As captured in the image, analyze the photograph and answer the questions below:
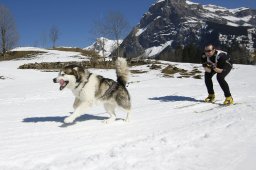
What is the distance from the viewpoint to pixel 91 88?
24.4 ft

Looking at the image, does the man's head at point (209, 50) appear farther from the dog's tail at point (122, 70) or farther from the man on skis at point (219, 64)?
the dog's tail at point (122, 70)

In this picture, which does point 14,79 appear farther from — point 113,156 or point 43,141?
point 113,156

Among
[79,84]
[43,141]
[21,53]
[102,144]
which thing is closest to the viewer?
[102,144]

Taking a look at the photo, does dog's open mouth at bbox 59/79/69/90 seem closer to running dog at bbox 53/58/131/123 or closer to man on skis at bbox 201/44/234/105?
running dog at bbox 53/58/131/123

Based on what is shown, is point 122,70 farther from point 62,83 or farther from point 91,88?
point 62,83

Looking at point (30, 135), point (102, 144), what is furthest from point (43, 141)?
point (102, 144)

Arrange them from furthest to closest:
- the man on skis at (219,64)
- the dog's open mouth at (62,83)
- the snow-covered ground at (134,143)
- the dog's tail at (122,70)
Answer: the man on skis at (219,64) → the dog's tail at (122,70) → the dog's open mouth at (62,83) → the snow-covered ground at (134,143)

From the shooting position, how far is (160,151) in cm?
473

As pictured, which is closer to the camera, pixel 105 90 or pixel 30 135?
pixel 30 135

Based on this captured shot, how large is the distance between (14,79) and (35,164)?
75.4 feet

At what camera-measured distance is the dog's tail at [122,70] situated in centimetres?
786

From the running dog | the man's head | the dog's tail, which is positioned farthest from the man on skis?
the running dog

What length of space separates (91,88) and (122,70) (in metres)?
0.95

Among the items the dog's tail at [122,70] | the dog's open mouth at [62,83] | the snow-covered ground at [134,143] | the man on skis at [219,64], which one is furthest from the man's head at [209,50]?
the dog's open mouth at [62,83]
